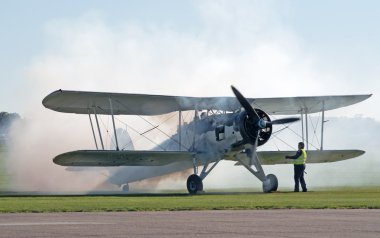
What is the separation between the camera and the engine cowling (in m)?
27.7

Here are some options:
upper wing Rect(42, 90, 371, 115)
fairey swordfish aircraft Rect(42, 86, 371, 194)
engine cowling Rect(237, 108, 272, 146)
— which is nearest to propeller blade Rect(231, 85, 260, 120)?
fairey swordfish aircraft Rect(42, 86, 371, 194)

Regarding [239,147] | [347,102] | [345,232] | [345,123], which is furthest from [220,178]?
[345,232]

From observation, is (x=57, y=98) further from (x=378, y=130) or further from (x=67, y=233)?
(x=378, y=130)

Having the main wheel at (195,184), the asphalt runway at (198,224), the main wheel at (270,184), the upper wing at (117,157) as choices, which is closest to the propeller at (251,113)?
the main wheel at (270,184)

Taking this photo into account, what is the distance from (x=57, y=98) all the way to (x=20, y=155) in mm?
13032

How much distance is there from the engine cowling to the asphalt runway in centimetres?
1180

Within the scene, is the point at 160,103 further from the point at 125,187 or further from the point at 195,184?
the point at 125,187

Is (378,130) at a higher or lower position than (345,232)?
higher

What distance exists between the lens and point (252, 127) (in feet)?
91.2

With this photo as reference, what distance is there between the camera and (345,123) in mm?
56594

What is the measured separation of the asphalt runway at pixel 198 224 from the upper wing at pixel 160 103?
12907 millimetres

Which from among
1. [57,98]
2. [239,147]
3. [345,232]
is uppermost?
[57,98]

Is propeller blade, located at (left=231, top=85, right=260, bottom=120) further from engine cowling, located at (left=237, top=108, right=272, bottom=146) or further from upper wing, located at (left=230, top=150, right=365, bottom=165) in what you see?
upper wing, located at (left=230, top=150, right=365, bottom=165)

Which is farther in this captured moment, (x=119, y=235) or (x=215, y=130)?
(x=215, y=130)
